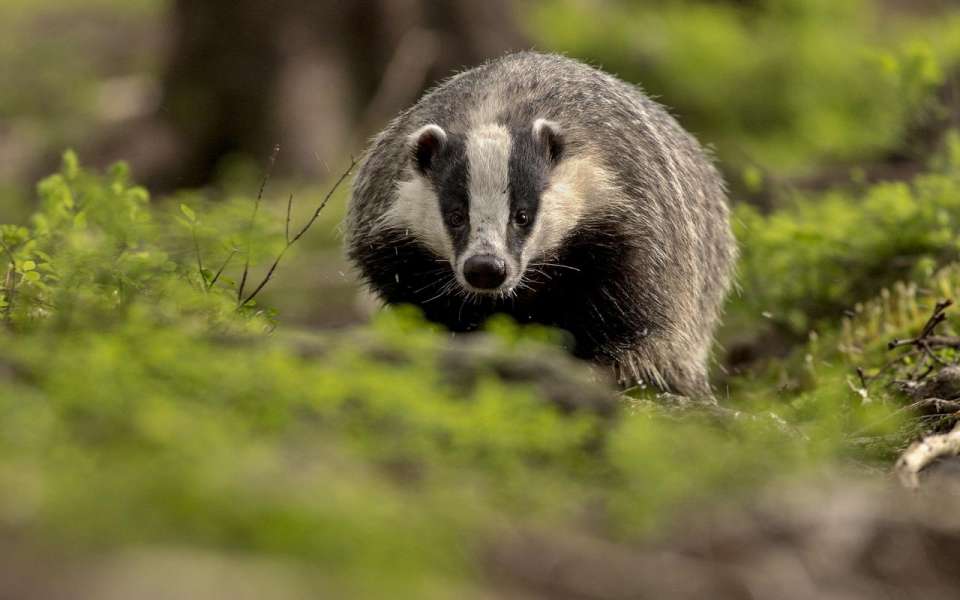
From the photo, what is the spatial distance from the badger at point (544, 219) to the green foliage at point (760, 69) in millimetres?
6643

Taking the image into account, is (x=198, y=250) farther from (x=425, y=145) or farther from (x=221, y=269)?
(x=425, y=145)

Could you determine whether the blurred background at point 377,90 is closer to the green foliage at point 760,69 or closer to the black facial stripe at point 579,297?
the green foliage at point 760,69

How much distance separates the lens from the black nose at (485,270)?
15.8 ft

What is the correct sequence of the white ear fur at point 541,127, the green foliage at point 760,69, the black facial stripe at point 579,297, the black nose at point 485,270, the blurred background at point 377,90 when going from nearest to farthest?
1. the black nose at point 485,270
2. the white ear fur at point 541,127
3. the black facial stripe at point 579,297
4. the blurred background at point 377,90
5. the green foliage at point 760,69

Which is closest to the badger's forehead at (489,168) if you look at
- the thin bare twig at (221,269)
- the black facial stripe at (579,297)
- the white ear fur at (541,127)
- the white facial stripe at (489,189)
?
the white facial stripe at (489,189)

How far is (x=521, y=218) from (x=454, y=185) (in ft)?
0.95

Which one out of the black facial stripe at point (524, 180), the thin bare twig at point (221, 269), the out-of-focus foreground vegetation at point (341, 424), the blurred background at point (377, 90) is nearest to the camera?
the out-of-focus foreground vegetation at point (341, 424)

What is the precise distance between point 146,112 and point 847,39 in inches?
273

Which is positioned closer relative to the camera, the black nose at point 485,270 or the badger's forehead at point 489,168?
the black nose at point 485,270

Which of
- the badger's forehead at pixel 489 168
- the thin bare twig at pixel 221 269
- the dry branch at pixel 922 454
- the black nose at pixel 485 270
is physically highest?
the badger's forehead at pixel 489 168

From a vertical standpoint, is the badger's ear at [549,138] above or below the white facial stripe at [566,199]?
above

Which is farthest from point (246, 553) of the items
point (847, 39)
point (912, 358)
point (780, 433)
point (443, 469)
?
point (847, 39)

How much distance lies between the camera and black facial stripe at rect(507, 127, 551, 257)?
16.5 feet

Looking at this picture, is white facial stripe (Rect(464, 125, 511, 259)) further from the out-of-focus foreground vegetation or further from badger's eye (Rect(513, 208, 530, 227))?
the out-of-focus foreground vegetation
